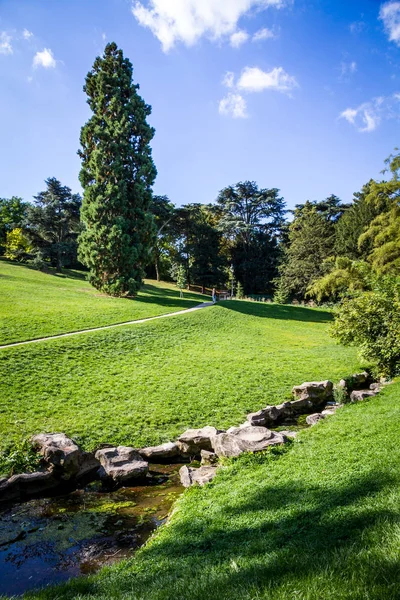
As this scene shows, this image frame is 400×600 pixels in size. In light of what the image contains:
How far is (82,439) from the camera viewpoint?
8625mm

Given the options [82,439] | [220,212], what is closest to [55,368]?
[82,439]

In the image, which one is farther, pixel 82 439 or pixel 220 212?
pixel 220 212

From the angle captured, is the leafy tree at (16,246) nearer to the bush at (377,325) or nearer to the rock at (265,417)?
the bush at (377,325)

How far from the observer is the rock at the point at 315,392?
11695 millimetres

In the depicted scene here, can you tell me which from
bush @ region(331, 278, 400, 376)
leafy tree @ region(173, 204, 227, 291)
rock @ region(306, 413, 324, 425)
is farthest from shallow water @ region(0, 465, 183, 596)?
leafy tree @ region(173, 204, 227, 291)

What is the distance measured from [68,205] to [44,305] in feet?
87.3

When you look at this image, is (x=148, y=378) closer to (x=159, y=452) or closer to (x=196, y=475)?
(x=159, y=452)

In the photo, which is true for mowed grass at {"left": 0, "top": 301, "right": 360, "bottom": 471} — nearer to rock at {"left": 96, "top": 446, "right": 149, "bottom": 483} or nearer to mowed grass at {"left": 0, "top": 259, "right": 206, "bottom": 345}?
rock at {"left": 96, "top": 446, "right": 149, "bottom": 483}

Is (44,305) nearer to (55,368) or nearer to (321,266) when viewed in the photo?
(55,368)

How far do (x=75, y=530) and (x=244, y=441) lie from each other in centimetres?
373

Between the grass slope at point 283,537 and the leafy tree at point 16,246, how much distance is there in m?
46.2

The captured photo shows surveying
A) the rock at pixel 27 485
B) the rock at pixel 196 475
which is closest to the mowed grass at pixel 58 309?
the rock at pixel 27 485

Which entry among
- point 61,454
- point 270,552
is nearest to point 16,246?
point 61,454

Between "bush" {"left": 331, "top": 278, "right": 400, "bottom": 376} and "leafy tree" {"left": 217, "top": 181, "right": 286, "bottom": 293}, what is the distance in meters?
42.4
